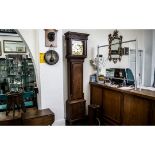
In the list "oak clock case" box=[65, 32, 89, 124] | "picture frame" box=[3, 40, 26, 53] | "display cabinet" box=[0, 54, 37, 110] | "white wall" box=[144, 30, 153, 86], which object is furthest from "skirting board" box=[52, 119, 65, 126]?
"picture frame" box=[3, 40, 26, 53]

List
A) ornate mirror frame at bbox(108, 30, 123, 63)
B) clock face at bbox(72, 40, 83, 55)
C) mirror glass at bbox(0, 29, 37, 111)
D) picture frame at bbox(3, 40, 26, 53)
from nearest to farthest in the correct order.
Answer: clock face at bbox(72, 40, 83, 55), ornate mirror frame at bbox(108, 30, 123, 63), mirror glass at bbox(0, 29, 37, 111), picture frame at bbox(3, 40, 26, 53)

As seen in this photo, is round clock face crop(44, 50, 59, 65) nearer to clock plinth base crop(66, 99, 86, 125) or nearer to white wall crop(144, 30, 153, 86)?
clock plinth base crop(66, 99, 86, 125)

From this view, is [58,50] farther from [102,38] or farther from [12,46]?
[12,46]

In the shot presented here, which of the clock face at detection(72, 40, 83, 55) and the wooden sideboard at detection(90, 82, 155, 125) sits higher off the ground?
the clock face at detection(72, 40, 83, 55)

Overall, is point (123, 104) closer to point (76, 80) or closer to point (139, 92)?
point (139, 92)

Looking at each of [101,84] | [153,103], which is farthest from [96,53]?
[153,103]

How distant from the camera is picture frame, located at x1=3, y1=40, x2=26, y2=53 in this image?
225 inches

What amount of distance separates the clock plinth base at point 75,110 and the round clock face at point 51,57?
0.98 meters

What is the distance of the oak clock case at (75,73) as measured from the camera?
3.45 meters

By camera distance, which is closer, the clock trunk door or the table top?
the table top

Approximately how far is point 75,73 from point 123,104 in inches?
47.6

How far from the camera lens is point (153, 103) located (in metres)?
2.42
